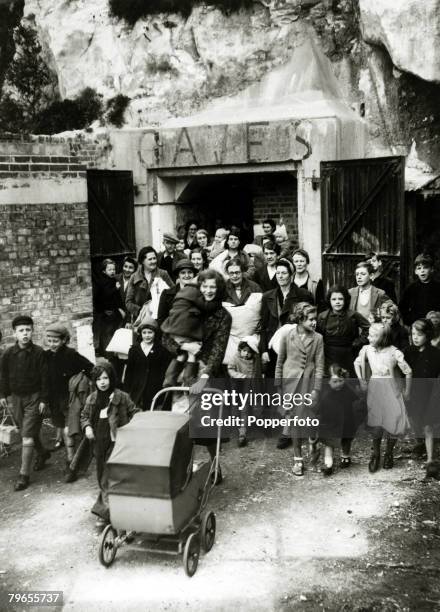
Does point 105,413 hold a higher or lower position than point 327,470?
higher

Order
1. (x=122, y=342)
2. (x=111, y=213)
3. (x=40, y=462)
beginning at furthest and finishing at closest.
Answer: (x=111, y=213), (x=122, y=342), (x=40, y=462)

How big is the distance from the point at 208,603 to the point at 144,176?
733 centimetres

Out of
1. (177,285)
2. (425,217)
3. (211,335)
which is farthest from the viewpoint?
(425,217)

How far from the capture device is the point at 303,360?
6.41m

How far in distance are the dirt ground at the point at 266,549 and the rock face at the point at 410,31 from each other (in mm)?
5454

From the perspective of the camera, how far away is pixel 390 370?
6.28 metres

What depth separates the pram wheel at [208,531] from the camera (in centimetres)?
482

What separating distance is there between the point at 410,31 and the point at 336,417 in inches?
219

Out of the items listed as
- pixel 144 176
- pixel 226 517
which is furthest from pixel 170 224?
pixel 226 517

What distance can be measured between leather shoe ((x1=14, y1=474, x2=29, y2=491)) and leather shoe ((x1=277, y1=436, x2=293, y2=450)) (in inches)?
90.5

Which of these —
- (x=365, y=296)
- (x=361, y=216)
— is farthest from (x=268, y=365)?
(x=361, y=216)

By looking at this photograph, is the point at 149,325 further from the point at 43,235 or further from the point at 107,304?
the point at 43,235

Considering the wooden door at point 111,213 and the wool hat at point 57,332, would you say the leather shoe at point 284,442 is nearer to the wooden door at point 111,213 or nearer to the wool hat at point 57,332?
the wool hat at point 57,332

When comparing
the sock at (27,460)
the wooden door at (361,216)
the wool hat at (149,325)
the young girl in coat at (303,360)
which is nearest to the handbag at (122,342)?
the wool hat at (149,325)
